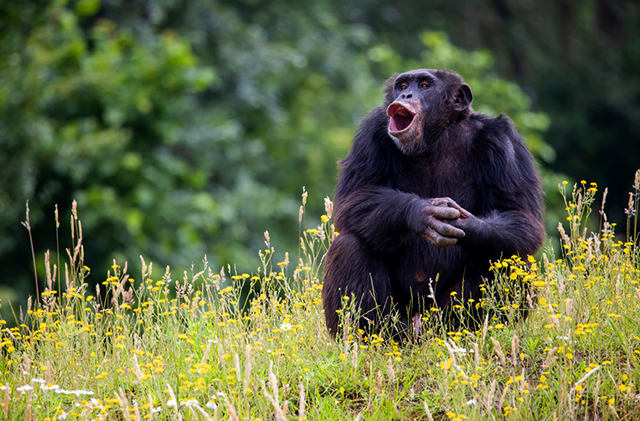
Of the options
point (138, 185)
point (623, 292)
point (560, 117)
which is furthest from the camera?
point (560, 117)

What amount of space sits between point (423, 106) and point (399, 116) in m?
0.23

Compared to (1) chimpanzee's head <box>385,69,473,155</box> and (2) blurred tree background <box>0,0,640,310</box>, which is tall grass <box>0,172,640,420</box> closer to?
(1) chimpanzee's head <box>385,69,473,155</box>

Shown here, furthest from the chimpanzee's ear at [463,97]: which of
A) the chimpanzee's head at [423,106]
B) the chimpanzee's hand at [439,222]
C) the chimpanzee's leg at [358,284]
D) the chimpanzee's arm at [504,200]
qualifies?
the chimpanzee's leg at [358,284]

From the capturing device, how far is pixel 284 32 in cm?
1719

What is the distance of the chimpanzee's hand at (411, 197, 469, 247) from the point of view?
4.81m

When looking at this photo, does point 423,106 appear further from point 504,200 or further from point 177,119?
point 177,119

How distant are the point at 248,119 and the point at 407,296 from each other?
10647 mm

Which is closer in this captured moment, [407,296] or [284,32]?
[407,296]

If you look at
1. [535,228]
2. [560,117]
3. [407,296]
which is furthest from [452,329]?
[560,117]

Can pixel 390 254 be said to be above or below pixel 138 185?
below

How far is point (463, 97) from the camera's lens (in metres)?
5.79

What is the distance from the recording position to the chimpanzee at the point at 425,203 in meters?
5.12

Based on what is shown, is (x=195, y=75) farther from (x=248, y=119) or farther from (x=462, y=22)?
(x=462, y=22)

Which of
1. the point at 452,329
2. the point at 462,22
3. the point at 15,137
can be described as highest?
the point at 462,22
